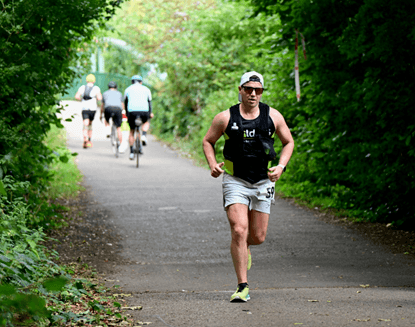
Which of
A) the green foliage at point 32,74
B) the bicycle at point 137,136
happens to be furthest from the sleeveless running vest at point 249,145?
the bicycle at point 137,136

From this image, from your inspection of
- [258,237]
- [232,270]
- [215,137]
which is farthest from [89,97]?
[258,237]

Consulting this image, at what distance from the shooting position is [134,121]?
55.4 ft

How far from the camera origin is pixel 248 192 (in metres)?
6.07

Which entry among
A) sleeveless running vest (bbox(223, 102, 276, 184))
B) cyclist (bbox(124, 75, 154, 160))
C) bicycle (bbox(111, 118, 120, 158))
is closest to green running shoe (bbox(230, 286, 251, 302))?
sleeveless running vest (bbox(223, 102, 276, 184))

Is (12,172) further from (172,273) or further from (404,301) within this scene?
(404,301)

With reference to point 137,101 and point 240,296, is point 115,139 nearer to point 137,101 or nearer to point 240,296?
point 137,101

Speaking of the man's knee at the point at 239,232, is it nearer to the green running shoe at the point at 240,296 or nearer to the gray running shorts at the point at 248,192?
the gray running shorts at the point at 248,192

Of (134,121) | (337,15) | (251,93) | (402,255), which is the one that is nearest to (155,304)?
(251,93)

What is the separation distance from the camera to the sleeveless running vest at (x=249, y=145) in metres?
5.99

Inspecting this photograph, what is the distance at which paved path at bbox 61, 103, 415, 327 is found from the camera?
5320 mm

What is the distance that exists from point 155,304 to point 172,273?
1.67 metres

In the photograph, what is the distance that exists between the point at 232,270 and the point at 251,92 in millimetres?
2441

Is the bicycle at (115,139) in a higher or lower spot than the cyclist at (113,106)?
lower

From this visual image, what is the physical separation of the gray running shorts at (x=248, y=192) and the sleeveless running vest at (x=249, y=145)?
0.05 metres
